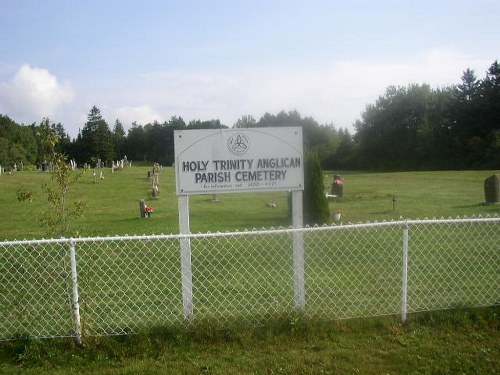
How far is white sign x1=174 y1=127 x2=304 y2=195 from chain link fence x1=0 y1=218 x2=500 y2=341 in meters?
0.58

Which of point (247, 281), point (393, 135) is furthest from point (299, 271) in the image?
point (393, 135)

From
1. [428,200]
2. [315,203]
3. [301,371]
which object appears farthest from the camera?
[428,200]

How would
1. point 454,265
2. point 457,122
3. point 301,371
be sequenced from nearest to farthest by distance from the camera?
point 301,371 < point 454,265 < point 457,122

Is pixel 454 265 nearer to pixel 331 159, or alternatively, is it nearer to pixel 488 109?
pixel 488 109

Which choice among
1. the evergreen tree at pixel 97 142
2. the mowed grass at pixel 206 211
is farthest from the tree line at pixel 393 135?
the mowed grass at pixel 206 211

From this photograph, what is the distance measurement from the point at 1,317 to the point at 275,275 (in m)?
3.70

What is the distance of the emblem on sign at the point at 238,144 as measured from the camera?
15.4 feet

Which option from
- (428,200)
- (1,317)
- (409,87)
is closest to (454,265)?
(1,317)

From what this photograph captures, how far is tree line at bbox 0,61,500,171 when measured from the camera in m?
50.5

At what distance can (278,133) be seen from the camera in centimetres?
475

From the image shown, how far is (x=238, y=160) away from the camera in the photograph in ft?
15.5

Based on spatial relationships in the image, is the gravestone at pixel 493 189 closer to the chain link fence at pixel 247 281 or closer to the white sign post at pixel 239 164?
the chain link fence at pixel 247 281

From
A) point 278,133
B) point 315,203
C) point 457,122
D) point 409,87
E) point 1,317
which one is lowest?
point 1,317

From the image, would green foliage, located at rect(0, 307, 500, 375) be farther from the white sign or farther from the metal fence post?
the white sign
